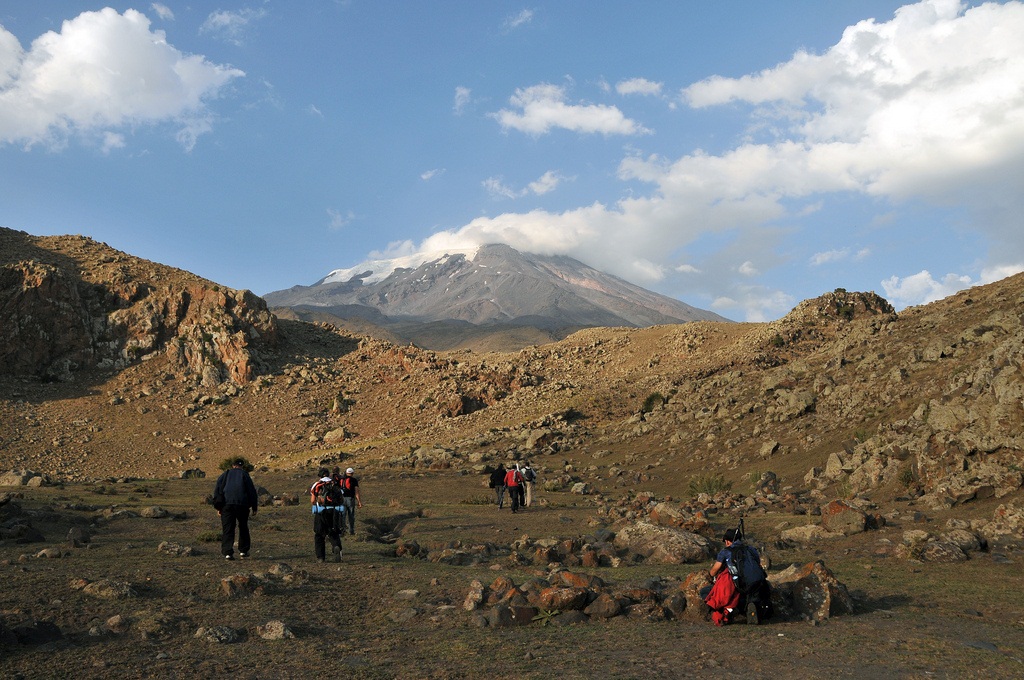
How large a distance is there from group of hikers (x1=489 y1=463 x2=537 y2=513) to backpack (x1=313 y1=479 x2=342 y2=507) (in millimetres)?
9876

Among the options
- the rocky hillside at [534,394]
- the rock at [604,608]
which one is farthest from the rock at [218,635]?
the rocky hillside at [534,394]

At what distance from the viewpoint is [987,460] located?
634 inches

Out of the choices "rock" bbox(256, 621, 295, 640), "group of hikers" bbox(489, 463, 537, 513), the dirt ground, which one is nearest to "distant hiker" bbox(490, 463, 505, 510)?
"group of hikers" bbox(489, 463, 537, 513)

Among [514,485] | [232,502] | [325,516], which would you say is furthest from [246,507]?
[514,485]

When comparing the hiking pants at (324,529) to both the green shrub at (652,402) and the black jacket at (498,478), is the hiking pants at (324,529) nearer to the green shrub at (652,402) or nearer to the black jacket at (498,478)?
Result: the black jacket at (498,478)

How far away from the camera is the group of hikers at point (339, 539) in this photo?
27.5 feet

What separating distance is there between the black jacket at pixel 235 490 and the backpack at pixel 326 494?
107 centimetres

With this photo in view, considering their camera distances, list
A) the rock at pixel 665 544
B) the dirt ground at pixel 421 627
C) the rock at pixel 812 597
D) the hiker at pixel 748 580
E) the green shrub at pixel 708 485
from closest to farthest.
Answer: the dirt ground at pixel 421 627
the hiker at pixel 748 580
the rock at pixel 812 597
the rock at pixel 665 544
the green shrub at pixel 708 485

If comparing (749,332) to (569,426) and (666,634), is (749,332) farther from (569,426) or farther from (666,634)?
(666,634)

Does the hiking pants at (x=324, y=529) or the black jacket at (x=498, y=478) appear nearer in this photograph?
the hiking pants at (x=324, y=529)

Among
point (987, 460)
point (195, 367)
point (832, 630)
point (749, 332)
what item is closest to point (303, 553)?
point (832, 630)

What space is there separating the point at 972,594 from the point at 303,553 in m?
11.2

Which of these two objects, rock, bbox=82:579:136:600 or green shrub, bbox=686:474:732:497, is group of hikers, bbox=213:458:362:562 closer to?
rock, bbox=82:579:136:600

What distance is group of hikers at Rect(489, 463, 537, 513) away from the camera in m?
21.3
